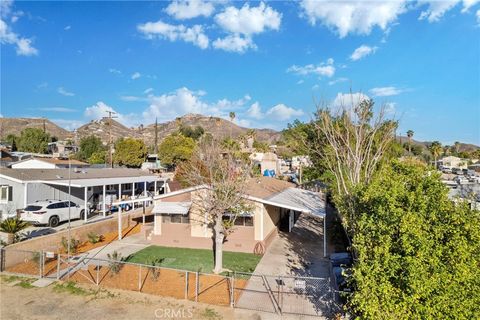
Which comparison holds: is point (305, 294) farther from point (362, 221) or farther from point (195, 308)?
point (362, 221)

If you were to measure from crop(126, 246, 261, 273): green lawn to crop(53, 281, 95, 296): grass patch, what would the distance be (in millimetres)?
3663

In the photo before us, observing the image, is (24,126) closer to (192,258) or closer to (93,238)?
(93,238)

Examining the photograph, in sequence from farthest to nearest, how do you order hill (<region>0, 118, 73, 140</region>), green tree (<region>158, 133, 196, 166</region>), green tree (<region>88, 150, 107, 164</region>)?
hill (<region>0, 118, 73, 140</region>) < green tree (<region>88, 150, 107, 164</region>) < green tree (<region>158, 133, 196, 166</region>)

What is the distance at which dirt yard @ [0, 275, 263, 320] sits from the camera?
1072cm

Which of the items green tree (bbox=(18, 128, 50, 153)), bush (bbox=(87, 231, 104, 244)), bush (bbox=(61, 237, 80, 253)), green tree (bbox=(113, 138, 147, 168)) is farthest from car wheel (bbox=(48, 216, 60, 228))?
green tree (bbox=(18, 128, 50, 153))

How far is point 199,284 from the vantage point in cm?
1323

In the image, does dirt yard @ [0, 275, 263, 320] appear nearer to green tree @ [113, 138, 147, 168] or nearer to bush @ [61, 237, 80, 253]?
bush @ [61, 237, 80, 253]

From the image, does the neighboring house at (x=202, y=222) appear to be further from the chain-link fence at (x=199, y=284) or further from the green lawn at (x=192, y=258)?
the chain-link fence at (x=199, y=284)

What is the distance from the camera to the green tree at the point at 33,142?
7138 centimetres

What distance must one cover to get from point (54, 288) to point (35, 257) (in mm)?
2871

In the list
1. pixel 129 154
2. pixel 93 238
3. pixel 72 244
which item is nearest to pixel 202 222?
pixel 93 238

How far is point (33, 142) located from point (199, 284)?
2862 inches

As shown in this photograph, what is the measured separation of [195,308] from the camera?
11.2 m

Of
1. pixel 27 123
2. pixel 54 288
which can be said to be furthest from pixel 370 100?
pixel 27 123
